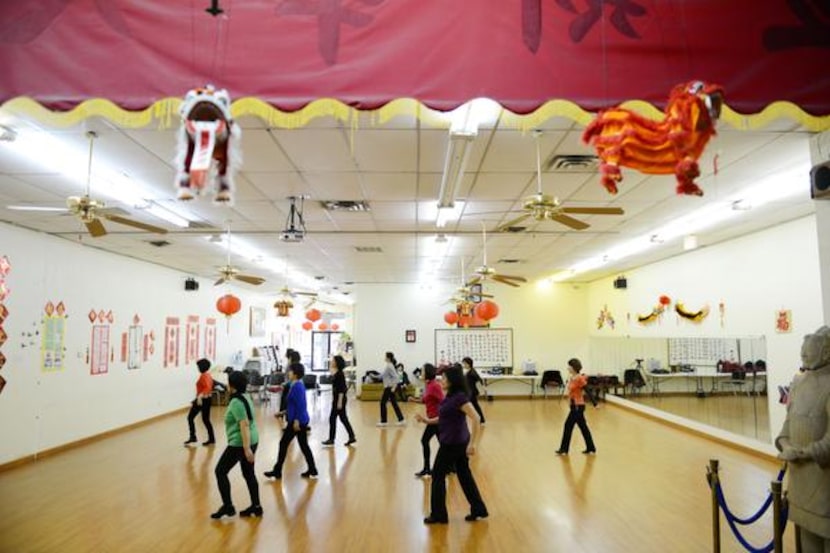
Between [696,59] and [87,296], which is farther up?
[696,59]

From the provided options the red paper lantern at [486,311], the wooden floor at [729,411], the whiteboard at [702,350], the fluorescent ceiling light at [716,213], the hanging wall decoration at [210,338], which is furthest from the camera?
the hanging wall decoration at [210,338]

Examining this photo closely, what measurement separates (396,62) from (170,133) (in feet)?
9.01

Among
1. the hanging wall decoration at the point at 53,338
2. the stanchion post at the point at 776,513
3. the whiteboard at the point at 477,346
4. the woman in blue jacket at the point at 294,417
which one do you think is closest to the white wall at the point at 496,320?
the whiteboard at the point at 477,346

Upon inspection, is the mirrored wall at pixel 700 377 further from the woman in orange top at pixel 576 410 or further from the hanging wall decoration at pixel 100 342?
the hanging wall decoration at pixel 100 342

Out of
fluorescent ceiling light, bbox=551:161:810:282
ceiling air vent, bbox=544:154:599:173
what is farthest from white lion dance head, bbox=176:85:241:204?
fluorescent ceiling light, bbox=551:161:810:282

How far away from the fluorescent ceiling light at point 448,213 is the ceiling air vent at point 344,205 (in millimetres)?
962

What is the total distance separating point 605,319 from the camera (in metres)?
13.7

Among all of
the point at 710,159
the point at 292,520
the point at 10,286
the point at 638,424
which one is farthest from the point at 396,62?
the point at 638,424

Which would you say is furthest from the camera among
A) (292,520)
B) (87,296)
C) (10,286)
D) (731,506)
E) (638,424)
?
(638,424)

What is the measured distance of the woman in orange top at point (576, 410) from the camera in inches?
285

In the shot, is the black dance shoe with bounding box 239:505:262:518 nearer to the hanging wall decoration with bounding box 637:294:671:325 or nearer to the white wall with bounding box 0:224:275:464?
the white wall with bounding box 0:224:275:464

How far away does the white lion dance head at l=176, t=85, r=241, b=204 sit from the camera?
1592mm

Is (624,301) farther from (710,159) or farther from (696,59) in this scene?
(696,59)

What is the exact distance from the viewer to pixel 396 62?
2123 mm
